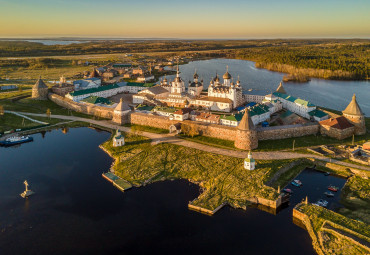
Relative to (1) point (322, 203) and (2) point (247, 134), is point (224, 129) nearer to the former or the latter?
(2) point (247, 134)

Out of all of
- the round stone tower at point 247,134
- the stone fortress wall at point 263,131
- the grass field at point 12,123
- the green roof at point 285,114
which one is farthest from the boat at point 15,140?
the green roof at point 285,114

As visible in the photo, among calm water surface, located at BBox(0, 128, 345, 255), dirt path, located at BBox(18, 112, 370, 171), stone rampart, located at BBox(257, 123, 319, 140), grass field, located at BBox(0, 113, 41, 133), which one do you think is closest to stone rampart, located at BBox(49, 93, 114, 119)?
grass field, located at BBox(0, 113, 41, 133)

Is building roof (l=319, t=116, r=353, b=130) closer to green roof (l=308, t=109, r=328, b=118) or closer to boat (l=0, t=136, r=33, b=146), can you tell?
green roof (l=308, t=109, r=328, b=118)

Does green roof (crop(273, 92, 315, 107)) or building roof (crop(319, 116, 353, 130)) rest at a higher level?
green roof (crop(273, 92, 315, 107))

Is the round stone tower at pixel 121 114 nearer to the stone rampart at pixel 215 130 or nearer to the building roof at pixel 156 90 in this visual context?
the stone rampart at pixel 215 130

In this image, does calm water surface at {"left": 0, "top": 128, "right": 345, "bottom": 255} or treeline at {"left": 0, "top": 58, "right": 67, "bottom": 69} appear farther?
treeline at {"left": 0, "top": 58, "right": 67, "bottom": 69}

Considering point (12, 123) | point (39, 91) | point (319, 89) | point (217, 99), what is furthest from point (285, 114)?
point (39, 91)

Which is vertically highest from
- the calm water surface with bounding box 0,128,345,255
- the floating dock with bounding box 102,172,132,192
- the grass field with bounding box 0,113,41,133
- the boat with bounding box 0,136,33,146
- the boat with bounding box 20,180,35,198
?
the grass field with bounding box 0,113,41,133
